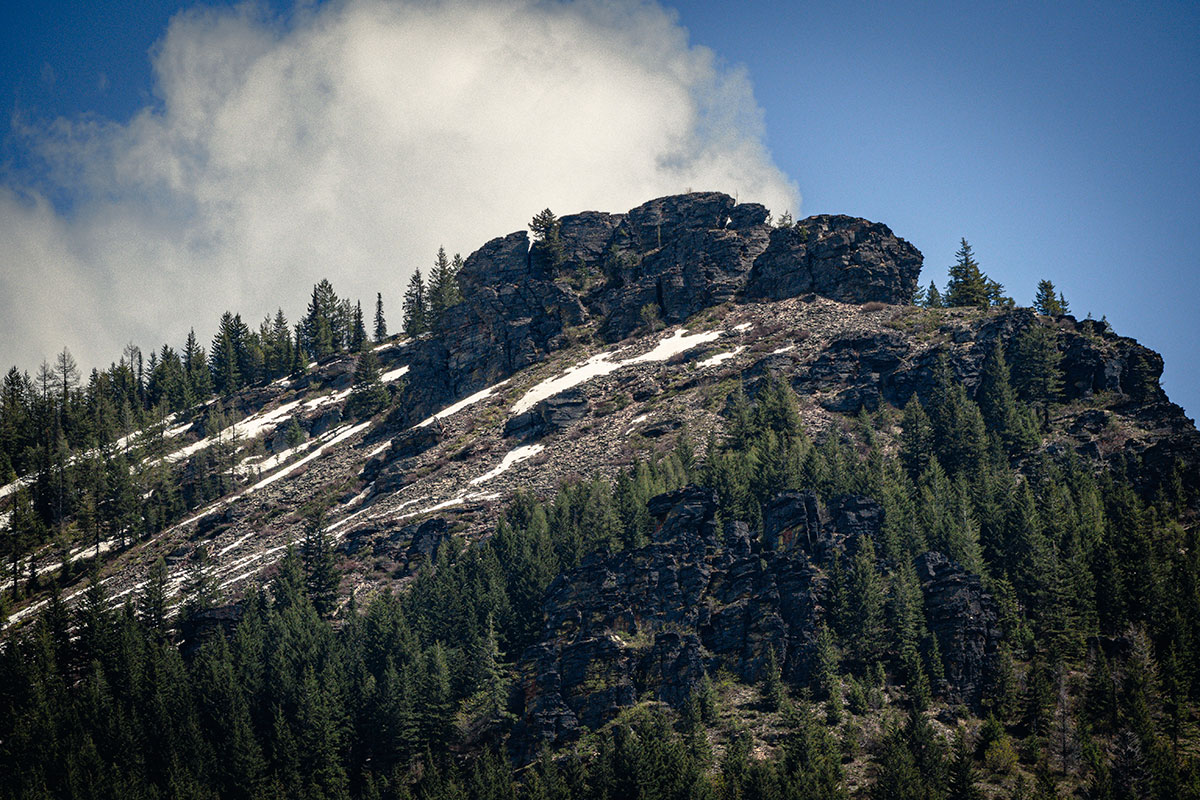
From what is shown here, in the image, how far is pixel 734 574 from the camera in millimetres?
87000

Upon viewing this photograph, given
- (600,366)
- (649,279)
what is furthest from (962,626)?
(649,279)

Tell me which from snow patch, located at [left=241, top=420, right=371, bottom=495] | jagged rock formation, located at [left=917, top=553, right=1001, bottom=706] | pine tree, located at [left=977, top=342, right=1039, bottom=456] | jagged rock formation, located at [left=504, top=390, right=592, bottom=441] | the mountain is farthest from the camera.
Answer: snow patch, located at [left=241, top=420, right=371, bottom=495]

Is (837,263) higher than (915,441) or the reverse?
higher

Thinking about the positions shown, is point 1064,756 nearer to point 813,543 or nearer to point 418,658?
point 813,543

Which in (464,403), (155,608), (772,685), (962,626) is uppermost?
(464,403)

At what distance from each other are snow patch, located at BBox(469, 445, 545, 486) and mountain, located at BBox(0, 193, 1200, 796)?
3.28 feet

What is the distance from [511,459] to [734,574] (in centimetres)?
4361

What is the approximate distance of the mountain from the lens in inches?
2896

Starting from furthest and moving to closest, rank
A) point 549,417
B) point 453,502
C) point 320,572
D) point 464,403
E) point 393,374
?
1. point 393,374
2. point 464,403
3. point 549,417
4. point 453,502
5. point 320,572

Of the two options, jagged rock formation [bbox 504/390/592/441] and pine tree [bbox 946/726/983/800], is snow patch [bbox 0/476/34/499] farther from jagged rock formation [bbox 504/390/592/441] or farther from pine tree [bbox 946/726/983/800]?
pine tree [bbox 946/726/983/800]

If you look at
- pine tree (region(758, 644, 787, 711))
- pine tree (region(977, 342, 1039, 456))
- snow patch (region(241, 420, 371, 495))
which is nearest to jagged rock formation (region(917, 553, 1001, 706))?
pine tree (region(758, 644, 787, 711))

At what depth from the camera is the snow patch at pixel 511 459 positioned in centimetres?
12138

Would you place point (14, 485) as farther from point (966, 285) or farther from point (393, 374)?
point (966, 285)

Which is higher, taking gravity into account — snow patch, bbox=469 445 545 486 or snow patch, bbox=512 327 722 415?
snow patch, bbox=512 327 722 415
